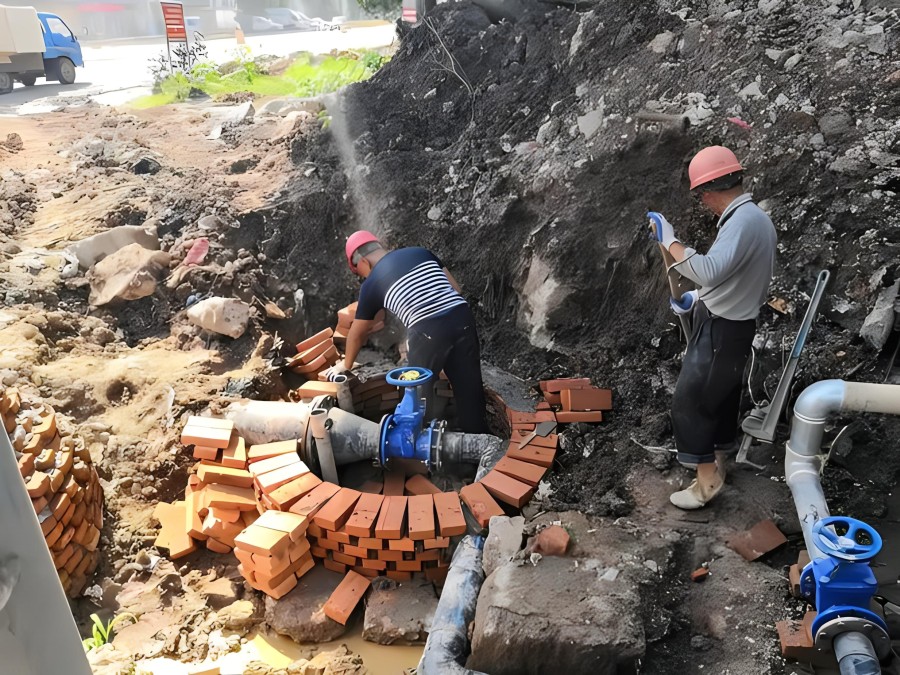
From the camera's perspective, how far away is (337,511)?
3486 mm

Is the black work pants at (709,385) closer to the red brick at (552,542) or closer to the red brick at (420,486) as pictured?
the red brick at (552,542)

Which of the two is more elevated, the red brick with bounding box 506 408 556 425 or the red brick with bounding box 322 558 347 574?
the red brick with bounding box 506 408 556 425

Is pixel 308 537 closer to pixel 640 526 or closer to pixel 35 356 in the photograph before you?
pixel 640 526

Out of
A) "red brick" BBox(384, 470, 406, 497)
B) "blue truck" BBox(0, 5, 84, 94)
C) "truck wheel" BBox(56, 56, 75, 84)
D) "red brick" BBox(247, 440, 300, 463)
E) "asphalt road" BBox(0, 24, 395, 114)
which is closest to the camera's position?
"red brick" BBox(247, 440, 300, 463)

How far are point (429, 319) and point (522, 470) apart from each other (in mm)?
1132

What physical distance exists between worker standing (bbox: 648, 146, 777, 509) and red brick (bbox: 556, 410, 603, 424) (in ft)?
2.57

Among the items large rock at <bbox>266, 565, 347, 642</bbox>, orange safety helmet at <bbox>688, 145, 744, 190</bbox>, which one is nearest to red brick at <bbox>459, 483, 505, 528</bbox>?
large rock at <bbox>266, 565, 347, 642</bbox>

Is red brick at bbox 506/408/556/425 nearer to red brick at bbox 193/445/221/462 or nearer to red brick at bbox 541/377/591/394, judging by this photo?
red brick at bbox 541/377/591/394

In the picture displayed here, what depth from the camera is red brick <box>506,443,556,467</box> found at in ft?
12.6

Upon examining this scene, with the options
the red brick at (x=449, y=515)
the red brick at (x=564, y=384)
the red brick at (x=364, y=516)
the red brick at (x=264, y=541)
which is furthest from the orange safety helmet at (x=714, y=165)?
the red brick at (x=264, y=541)

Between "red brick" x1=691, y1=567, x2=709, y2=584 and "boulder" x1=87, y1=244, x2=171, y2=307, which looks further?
"boulder" x1=87, y1=244, x2=171, y2=307

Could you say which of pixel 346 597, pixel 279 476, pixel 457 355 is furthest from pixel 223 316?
pixel 346 597

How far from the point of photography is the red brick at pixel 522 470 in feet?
12.2

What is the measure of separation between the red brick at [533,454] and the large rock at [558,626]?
40.9 inches
